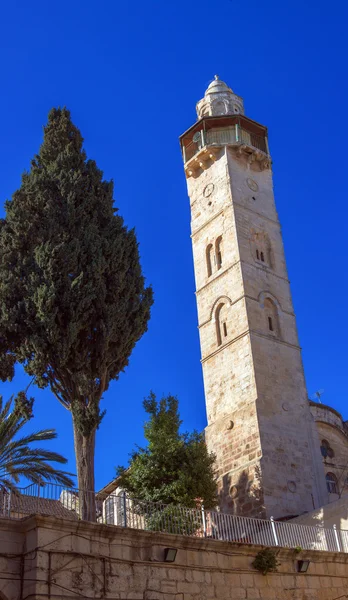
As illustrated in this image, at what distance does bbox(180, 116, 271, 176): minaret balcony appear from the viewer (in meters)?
28.2

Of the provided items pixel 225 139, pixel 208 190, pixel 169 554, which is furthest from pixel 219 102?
pixel 169 554

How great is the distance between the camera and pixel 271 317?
24781mm

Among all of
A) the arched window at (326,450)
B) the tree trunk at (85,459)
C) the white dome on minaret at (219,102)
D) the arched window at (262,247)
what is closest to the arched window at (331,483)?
the arched window at (326,450)

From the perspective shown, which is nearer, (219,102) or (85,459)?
(85,459)

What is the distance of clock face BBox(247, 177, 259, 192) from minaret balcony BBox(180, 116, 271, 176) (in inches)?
43.7

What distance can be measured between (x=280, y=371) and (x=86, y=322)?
10.1 meters

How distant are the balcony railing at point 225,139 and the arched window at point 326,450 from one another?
12.7 metres

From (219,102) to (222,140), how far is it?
4.14 meters

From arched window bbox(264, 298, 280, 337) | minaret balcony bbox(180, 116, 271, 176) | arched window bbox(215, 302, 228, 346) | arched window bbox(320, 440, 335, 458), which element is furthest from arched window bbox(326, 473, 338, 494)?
minaret balcony bbox(180, 116, 271, 176)

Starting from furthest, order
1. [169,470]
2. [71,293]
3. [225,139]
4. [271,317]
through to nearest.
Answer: [225,139]
[271,317]
[169,470]
[71,293]

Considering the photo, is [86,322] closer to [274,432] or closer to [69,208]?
[69,208]

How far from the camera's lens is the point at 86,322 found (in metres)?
15.4

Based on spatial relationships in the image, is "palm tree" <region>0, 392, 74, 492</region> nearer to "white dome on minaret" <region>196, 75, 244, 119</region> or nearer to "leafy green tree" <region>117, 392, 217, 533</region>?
"leafy green tree" <region>117, 392, 217, 533</region>

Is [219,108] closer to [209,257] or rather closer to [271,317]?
[209,257]
